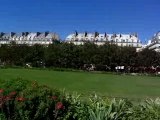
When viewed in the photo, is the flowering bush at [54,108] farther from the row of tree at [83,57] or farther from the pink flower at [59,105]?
the row of tree at [83,57]

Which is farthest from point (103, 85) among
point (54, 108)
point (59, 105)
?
point (59, 105)

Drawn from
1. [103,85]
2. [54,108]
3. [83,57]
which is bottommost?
[54,108]

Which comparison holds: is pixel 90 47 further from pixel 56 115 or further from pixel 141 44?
pixel 141 44

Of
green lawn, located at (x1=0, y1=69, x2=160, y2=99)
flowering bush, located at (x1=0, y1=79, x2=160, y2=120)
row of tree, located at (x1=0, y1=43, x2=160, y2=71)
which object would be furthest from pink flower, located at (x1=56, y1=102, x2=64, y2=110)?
row of tree, located at (x1=0, y1=43, x2=160, y2=71)

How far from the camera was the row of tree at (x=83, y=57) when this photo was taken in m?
88.6

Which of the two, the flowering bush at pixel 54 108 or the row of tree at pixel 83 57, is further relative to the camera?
the row of tree at pixel 83 57

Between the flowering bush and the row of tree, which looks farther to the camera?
the row of tree

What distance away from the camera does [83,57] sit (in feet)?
295

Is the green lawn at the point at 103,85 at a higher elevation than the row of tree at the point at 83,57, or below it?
below

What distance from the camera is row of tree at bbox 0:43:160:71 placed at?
88562 millimetres

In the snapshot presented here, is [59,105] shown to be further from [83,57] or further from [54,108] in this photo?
[83,57]

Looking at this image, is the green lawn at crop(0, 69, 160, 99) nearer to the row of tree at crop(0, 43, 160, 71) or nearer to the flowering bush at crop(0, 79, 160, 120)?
the flowering bush at crop(0, 79, 160, 120)

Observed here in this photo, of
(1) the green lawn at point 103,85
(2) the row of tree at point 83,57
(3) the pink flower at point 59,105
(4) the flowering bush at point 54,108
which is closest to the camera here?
(4) the flowering bush at point 54,108

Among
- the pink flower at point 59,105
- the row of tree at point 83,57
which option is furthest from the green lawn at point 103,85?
the row of tree at point 83,57
